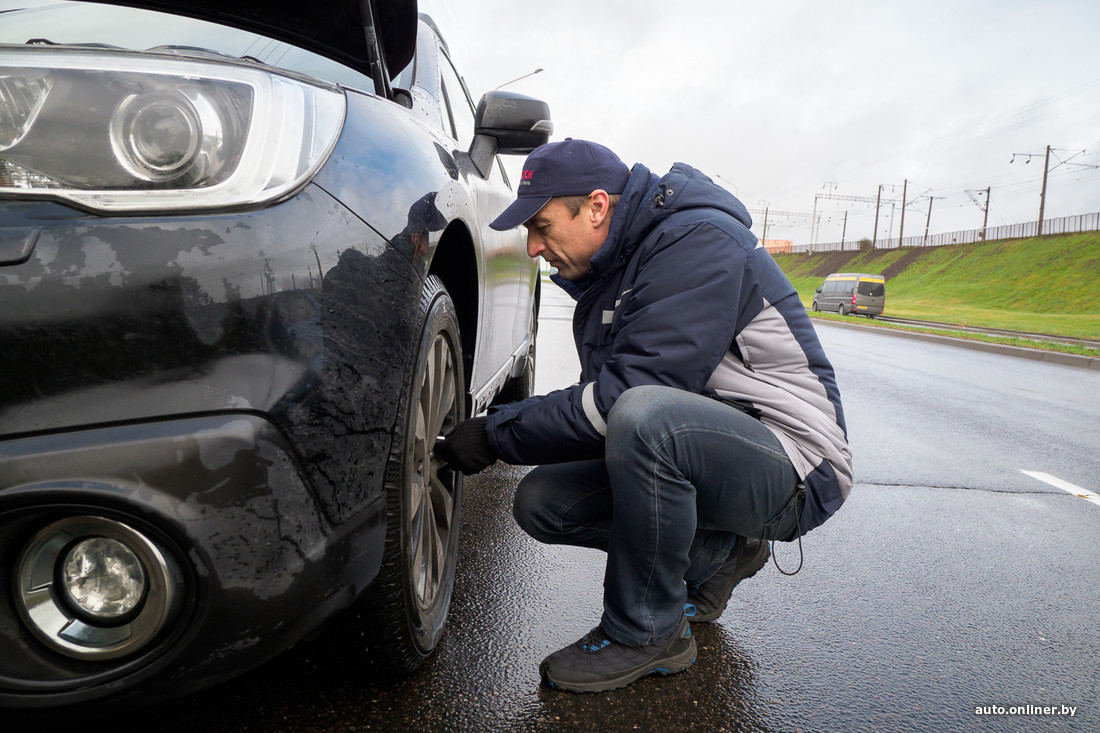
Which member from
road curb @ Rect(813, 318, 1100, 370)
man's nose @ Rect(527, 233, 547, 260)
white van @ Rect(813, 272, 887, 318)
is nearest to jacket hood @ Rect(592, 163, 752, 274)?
man's nose @ Rect(527, 233, 547, 260)

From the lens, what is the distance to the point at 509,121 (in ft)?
7.37

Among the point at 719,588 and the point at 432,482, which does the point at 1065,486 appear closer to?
the point at 719,588

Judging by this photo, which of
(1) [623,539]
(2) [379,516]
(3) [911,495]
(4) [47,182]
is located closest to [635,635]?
(1) [623,539]

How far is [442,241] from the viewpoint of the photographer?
67.0 inches

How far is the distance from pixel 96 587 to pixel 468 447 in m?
0.92

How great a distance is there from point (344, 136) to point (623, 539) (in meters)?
1.13

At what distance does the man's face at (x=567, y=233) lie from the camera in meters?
1.96

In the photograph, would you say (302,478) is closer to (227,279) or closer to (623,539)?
(227,279)

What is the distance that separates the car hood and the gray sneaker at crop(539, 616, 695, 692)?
5.19 feet

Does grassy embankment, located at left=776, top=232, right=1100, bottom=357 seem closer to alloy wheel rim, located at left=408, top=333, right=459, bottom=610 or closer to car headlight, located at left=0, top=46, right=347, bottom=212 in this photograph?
alloy wheel rim, located at left=408, top=333, right=459, bottom=610

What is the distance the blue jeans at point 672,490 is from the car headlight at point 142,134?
3.12 feet

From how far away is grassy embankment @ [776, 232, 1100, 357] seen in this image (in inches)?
1369

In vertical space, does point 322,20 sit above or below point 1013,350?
above

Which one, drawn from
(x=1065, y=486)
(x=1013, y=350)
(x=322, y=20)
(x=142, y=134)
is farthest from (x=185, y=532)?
(x=1013, y=350)
